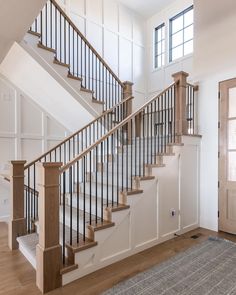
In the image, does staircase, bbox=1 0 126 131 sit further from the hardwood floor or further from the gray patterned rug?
the gray patterned rug

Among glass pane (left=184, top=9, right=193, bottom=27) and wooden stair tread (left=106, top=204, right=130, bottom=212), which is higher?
glass pane (left=184, top=9, right=193, bottom=27)

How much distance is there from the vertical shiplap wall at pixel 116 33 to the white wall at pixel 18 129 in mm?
2548

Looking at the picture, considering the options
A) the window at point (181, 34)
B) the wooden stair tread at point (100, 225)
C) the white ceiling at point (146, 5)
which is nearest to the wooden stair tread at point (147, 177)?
the wooden stair tread at point (100, 225)

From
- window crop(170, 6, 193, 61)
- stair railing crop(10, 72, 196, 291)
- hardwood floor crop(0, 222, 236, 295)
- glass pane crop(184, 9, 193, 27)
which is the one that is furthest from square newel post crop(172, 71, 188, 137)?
glass pane crop(184, 9, 193, 27)

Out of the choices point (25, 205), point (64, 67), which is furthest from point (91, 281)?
point (64, 67)

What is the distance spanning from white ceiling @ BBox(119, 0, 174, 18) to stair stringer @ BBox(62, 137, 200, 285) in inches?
190

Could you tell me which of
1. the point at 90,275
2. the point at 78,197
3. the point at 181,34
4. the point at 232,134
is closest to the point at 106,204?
the point at 78,197

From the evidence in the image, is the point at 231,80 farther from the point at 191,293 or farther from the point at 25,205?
the point at 25,205

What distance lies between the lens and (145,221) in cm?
322

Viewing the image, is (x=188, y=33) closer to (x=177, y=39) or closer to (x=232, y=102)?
(x=177, y=39)

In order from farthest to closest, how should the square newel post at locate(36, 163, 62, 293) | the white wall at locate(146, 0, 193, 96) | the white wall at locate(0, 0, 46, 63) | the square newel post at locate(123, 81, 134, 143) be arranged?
the white wall at locate(146, 0, 193, 96) → the square newel post at locate(123, 81, 134, 143) → the white wall at locate(0, 0, 46, 63) → the square newel post at locate(36, 163, 62, 293)

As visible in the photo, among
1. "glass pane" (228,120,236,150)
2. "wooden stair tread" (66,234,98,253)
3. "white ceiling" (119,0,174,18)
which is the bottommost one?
"wooden stair tread" (66,234,98,253)

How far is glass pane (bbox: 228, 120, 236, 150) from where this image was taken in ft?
12.2

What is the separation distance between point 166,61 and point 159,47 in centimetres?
72
